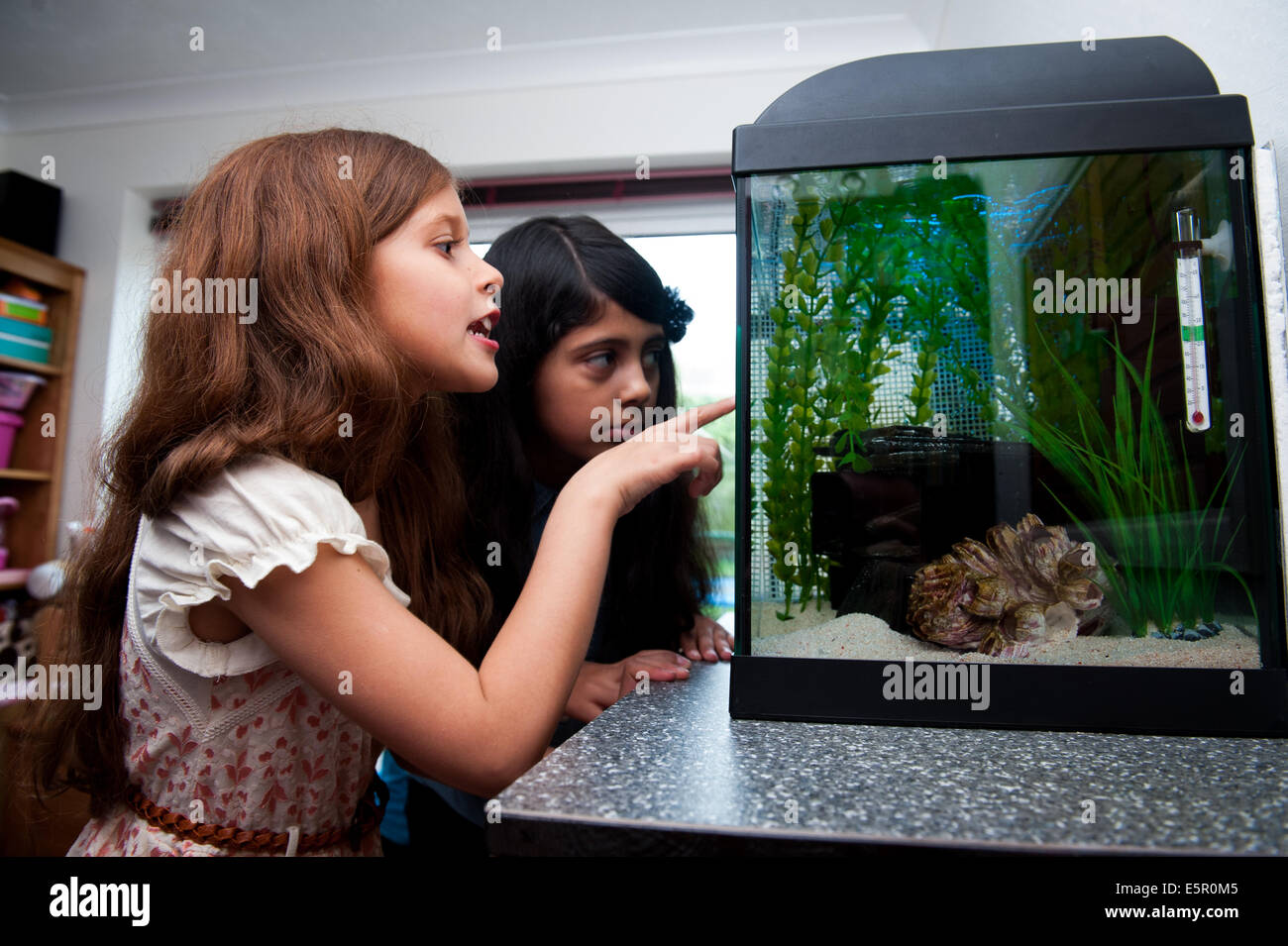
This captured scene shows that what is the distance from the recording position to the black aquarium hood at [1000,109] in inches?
23.5

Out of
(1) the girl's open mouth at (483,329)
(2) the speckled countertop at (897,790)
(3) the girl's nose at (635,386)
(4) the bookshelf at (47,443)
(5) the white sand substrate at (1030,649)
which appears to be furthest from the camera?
(4) the bookshelf at (47,443)

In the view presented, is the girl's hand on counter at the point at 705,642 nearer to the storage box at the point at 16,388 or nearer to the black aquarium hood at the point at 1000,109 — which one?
the black aquarium hood at the point at 1000,109

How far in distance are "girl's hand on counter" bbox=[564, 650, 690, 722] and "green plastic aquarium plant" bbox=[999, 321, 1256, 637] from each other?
46 centimetres

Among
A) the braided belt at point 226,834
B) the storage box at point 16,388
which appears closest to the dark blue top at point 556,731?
the braided belt at point 226,834

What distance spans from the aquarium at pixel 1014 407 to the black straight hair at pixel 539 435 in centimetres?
55

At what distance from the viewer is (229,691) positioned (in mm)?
699

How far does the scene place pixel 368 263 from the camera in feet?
2.54

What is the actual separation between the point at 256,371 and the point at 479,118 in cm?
217

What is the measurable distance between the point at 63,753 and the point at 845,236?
0.95 meters

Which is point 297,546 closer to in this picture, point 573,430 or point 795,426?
point 795,426

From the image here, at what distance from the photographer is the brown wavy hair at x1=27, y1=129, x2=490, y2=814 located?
681 millimetres
